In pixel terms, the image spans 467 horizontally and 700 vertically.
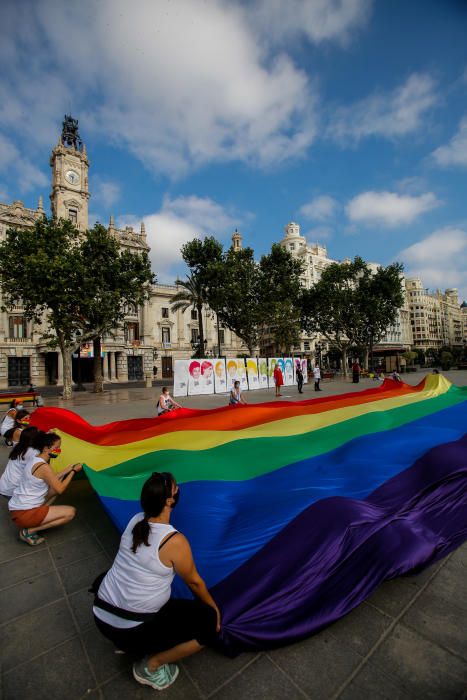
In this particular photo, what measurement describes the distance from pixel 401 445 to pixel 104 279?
23624mm

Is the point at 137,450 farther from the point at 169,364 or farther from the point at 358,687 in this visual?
the point at 169,364

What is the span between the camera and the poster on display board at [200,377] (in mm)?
23219

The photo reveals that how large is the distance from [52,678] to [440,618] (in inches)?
110

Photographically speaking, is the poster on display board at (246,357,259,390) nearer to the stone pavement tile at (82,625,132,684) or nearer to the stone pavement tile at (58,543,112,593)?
the stone pavement tile at (58,543,112,593)

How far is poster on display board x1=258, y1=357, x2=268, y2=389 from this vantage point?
26.6 m

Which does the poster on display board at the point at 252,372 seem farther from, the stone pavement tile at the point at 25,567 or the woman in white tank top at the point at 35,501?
the stone pavement tile at the point at 25,567

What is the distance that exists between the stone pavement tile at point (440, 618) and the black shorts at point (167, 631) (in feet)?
5.14

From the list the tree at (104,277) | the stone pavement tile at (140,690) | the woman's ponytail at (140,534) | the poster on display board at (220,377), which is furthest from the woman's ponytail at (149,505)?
the tree at (104,277)

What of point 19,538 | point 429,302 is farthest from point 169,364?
point 429,302

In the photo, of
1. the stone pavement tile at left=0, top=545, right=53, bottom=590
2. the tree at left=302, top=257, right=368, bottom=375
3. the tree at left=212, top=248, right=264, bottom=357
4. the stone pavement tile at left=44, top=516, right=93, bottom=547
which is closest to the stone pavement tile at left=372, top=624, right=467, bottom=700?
the stone pavement tile at left=0, top=545, right=53, bottom=590

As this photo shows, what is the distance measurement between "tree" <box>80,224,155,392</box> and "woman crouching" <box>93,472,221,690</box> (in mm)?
22820

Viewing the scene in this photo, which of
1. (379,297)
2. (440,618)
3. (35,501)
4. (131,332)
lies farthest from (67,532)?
(131,332)

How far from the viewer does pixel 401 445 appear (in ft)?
17.0

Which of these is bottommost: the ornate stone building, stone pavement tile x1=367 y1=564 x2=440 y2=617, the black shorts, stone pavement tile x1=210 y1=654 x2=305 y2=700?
stone pavement tile x1=367 y1=564 x2=440 y2=617
